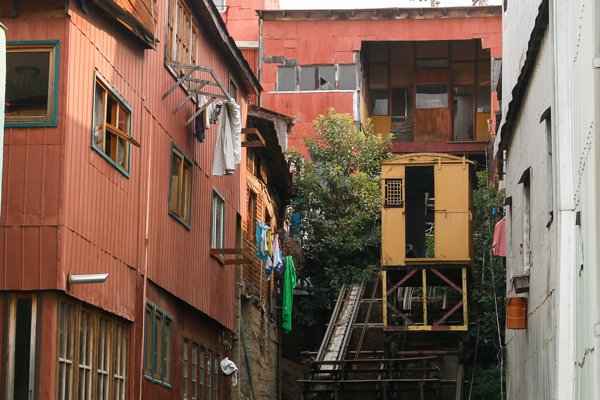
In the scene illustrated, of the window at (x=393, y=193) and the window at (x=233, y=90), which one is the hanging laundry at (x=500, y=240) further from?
the window at (x=233, y=90)

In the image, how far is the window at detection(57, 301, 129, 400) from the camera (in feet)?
52.3

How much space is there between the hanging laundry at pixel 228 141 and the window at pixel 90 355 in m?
5.63

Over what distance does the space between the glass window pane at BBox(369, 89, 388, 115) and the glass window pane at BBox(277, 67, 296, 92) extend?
19.9 feet

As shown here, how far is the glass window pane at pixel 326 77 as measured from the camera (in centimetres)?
4662

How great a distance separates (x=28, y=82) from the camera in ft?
53.2

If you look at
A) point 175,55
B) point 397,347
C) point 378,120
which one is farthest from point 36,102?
point 378,120

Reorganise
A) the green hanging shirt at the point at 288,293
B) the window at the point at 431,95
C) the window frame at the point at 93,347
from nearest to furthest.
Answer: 1. the window frame at the point at 93,347
2. the green hanging shirt at the point at 288,293
3. the window at the point at 431,95

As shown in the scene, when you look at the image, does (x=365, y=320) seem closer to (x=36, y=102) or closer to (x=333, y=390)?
(x=333, y=390)

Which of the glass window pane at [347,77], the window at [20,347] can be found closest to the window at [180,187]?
the window at [20,347]

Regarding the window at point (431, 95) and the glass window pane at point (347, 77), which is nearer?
the glass window pane at point (347, 77)

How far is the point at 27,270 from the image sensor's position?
15.6 meters

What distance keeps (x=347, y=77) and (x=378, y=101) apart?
5705 millimetres

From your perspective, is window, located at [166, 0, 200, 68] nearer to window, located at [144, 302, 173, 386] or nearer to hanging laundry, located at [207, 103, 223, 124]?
hanging laundry, located at [207, 103, 223, 124]

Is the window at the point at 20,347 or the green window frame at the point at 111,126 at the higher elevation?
the green window frame at the point at 111,126
